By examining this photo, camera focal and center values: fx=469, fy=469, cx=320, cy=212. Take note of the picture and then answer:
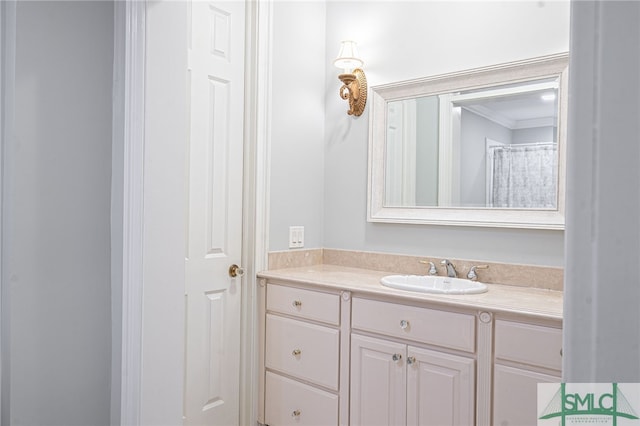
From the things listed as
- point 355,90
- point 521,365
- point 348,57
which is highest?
point 348,57

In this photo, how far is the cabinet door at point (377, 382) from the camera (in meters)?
1.95

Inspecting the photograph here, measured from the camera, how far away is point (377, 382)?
2025 millimetres

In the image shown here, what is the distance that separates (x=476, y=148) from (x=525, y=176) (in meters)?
0.27

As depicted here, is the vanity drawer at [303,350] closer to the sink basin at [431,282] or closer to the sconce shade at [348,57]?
the sink basin at [431,282]

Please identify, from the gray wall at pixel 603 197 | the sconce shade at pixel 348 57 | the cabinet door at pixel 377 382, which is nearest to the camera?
the gray wall at pixel 603 197

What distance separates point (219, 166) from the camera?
239cm

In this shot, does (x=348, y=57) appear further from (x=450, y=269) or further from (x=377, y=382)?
(x=377, y=382)

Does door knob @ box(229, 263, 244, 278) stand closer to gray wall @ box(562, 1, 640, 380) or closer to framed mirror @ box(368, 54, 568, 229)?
framed mirror @ box(368, 54, 568, 229)

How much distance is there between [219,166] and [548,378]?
5.62 ft

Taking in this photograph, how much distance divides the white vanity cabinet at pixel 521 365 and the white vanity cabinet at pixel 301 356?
0.72 metres

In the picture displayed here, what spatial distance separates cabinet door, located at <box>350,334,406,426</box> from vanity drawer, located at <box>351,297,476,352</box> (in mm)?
63

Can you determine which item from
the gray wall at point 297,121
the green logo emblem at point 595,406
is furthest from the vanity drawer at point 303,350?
the green logo emblem at point 595,406

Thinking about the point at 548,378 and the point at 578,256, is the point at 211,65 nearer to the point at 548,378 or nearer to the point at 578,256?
the point at 548,378

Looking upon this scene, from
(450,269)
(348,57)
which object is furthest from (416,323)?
(348,57)
